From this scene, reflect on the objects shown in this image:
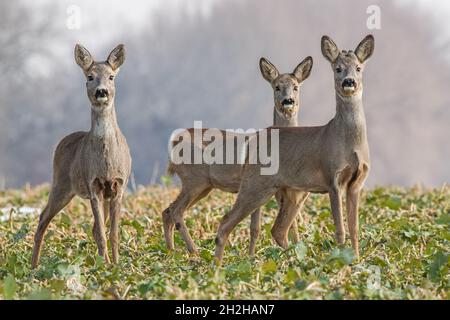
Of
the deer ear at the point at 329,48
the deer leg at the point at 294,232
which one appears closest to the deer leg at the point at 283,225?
the deer leg at the point at 294,232

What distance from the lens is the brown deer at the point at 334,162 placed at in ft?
31.3

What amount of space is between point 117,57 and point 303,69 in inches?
90.4

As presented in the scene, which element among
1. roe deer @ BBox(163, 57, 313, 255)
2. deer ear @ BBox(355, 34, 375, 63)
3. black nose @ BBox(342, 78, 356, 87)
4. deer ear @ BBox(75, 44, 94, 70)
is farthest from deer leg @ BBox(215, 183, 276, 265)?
deer ear @ BBox(75, 44, 94, 70)

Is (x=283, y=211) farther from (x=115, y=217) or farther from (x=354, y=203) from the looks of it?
(x=115, y=217)

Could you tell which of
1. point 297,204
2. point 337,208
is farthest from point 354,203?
point 297,204

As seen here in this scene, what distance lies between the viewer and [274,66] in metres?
11.2

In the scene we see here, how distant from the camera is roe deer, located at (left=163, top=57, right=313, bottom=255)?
10.8m

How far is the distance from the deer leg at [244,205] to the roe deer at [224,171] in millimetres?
803

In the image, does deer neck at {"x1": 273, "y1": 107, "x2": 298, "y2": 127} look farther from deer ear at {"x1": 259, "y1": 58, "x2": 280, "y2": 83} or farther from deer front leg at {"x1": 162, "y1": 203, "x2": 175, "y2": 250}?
deer front leg at {"x1": 162, "y1": 203, "x2": 175, "y2": 250}

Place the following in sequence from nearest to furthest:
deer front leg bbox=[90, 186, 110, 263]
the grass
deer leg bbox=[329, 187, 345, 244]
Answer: the grass, deer leg bbox=[329, 187, 345, 244], deer front leg bbox=[90, 186, 110, 263]

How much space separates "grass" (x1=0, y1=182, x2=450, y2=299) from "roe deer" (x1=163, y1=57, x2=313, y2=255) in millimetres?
351
